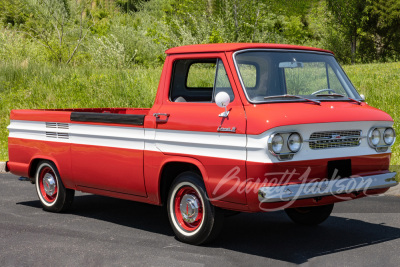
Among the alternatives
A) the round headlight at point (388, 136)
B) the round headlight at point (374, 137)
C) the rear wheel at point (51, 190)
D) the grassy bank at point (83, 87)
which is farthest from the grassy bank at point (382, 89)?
the rear wheel at point (51, 190)

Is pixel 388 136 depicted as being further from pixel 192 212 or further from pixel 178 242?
pixel 178 242

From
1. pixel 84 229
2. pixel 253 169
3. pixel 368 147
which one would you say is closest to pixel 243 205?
pixel 253 169

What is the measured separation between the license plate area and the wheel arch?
129 cm

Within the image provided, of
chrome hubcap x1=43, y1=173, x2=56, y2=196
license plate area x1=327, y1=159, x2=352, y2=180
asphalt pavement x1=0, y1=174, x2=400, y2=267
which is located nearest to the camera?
asphalt pavement x1=0, y1=174, x2=400, y2=267

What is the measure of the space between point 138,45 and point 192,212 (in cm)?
2175

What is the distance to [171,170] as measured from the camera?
7.28 m

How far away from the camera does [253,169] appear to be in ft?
20.3

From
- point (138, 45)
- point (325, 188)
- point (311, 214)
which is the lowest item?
point (311, 214)

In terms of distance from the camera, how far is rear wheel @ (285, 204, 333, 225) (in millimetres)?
7828

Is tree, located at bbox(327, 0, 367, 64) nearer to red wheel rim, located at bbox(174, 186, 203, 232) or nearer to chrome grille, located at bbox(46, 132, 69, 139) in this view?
chrome grille, located at bbox(46, 132, 69, 139)

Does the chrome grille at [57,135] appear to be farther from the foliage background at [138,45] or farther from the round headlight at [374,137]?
the foliage background at [138,45]

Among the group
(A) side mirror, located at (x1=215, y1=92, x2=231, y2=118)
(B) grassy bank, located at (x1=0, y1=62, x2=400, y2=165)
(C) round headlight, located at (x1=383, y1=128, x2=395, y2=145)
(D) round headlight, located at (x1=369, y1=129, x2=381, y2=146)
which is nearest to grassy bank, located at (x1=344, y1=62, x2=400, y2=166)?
(B) grassy bank, located at (x1=0, y1=62, x2=400, y2=165)

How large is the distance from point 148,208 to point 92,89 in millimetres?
11160

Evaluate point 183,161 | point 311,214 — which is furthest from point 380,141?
point 183,161
